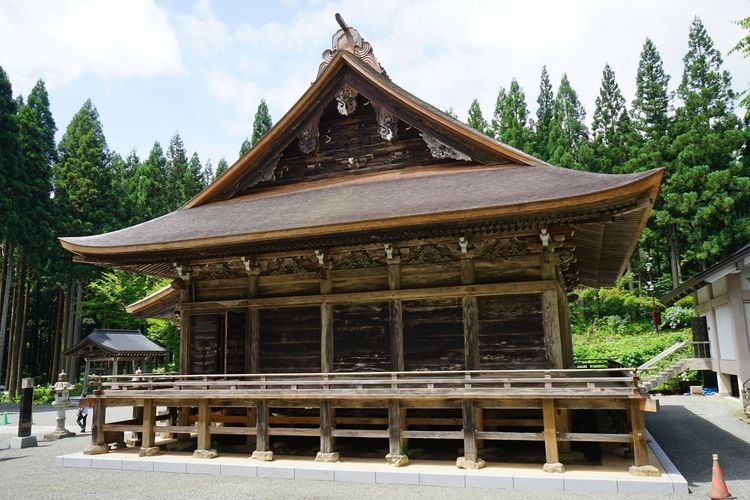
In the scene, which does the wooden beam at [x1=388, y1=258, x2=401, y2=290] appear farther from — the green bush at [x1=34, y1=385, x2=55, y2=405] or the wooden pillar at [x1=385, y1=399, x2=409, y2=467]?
the green bush at [x1=34, y1=385, x2=55, y2=405]

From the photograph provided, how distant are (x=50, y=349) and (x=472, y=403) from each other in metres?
50.6

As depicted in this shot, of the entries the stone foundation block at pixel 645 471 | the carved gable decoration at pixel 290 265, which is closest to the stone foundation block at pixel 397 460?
the stone foundation block at pixel 645 471

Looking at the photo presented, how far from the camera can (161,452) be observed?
12.0 metres

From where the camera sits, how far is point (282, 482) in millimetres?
9578

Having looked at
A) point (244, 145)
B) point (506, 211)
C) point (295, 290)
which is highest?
point (244, 145)

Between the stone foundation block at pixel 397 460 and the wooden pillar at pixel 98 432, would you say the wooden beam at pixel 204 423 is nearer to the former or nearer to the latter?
the wooden pillar at pixel 98 432

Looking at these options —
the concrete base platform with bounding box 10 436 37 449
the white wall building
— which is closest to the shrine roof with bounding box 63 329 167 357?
the concrete base platform with bounding box 10 436 37 449

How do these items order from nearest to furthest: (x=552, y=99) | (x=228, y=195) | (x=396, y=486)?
(x=396, y=486), (x=228, y=195), (x=552, y=99)

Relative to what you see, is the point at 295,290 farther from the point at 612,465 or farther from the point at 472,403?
the point at 612,465

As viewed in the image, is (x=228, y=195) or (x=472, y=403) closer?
(x=472, y=403)

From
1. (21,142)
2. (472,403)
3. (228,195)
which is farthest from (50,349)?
(472,403)

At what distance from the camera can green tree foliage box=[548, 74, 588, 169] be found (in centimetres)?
4449

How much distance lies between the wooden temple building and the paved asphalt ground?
3.28 feet

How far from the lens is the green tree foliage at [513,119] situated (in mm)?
46625
